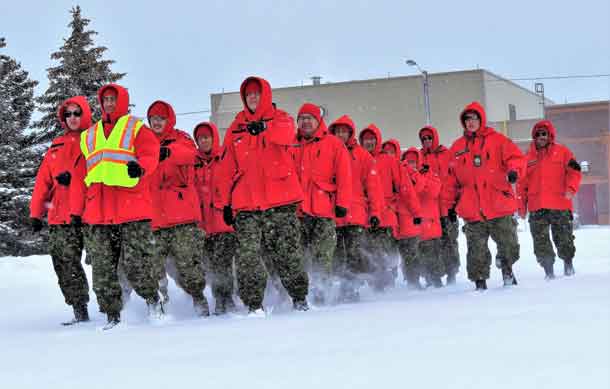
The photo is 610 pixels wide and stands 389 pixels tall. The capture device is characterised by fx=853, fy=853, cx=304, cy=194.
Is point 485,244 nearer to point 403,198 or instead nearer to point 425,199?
point 403,198

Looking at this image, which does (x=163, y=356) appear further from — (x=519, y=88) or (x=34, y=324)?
(x=519, y=88)

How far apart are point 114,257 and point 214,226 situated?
189cm

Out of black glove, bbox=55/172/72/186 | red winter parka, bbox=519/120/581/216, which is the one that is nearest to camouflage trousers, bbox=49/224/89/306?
black glove, bbox=55/172/72/186

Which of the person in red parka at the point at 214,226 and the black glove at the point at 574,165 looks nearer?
the person in red parka at the point at 214,226

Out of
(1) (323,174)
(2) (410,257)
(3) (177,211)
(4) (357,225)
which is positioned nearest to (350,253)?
(4) (357,225)

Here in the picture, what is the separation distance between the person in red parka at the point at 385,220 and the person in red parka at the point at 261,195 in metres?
2.84

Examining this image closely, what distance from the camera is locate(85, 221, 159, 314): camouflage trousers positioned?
694 centimetres

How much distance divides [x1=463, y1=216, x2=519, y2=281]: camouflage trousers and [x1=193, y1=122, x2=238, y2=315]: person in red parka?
2.47 m

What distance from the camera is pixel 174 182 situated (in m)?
8.27

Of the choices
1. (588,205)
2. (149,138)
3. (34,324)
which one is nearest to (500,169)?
(149,138)

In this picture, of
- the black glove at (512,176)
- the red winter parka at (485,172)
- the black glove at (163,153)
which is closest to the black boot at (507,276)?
the red winter parka at (485,172)

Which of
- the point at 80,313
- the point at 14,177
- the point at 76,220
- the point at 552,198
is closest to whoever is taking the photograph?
the point at 76,220

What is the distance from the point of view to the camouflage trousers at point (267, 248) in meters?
7.14

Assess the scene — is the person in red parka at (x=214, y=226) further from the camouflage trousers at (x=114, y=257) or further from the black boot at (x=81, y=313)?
the camouflage trousers at (x=114, y=257)
